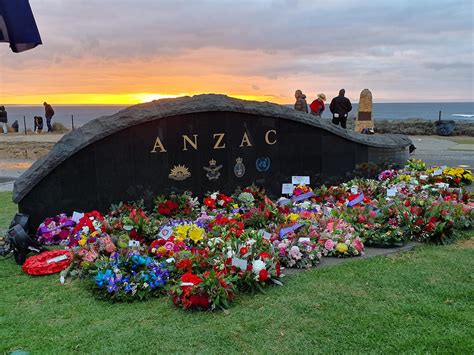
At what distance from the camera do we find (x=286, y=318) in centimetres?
339

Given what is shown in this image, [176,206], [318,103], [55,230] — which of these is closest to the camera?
[55,230]

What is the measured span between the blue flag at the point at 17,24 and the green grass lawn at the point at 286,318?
7.33 ft

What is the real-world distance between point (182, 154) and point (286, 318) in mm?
3409

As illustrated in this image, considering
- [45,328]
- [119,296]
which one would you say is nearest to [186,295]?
[119,296]

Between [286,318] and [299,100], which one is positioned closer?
[286,318]

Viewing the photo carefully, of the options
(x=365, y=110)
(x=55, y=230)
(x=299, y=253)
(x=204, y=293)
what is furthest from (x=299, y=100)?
(x=204, y=293)

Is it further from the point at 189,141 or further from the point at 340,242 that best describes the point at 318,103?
the point at 340,242

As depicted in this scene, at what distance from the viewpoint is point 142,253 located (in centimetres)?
453

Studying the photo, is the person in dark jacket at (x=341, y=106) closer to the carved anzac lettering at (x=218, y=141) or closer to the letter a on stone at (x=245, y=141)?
the carved anzac lettering at (x=218, y=141)

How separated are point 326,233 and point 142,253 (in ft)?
6.20

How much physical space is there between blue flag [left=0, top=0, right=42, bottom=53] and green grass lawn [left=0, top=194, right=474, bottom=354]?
224cm

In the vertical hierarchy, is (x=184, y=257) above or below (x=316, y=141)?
below

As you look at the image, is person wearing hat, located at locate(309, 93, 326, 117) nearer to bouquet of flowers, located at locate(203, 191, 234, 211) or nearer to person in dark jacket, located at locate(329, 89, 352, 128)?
person in dark jacket, located at locate(329, 89, 352, 128)

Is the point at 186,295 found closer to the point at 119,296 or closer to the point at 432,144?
the point at 119,296
